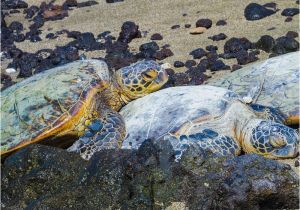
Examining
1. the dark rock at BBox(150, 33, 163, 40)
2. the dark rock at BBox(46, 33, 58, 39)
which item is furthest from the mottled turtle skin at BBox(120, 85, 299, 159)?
the dark rock at BBox(46, 33, 58, 39)

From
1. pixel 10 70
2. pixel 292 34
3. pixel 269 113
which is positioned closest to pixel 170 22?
pixel 292 34

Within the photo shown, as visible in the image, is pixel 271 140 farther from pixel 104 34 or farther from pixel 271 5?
pixel 104 34

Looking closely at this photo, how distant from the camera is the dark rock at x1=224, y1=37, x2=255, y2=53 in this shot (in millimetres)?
7215

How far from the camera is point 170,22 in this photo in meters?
8.53

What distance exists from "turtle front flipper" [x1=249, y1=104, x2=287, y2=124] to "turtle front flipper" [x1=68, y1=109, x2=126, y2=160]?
3.50 ft

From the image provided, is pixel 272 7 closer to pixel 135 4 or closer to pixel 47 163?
pixel 135 4

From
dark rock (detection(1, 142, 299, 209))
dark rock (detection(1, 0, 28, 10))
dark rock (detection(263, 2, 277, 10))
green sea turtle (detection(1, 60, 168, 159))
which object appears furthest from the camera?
dark rock (detection(1, 0, 28, 10))

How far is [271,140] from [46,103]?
177 centimetres

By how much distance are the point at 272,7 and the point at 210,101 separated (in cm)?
349

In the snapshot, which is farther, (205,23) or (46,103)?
(205,23)

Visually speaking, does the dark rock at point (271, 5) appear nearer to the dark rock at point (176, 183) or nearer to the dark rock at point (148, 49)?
the dark rock at point (148, 49)

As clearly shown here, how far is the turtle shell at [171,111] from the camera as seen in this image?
5.00 metres

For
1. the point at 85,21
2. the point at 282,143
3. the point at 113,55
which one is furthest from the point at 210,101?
the point at 85,21

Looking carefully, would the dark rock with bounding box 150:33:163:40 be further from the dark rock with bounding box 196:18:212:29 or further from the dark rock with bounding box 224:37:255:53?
the dark rock with bounding box 224:37:255:53
